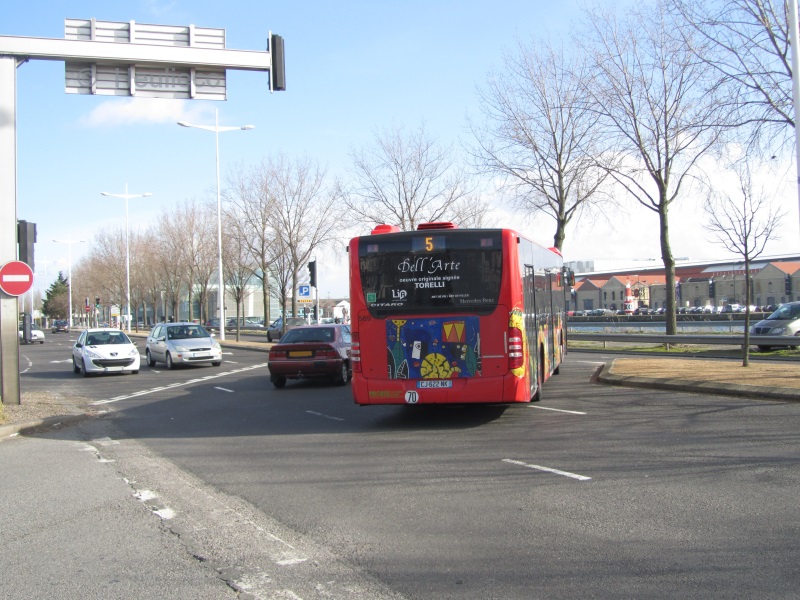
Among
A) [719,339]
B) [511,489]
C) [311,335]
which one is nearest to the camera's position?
[511,489]

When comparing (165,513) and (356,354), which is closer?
(165,513)

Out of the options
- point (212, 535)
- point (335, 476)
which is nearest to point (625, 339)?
point (335, 476)

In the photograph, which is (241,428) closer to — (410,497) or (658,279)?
(410,497)

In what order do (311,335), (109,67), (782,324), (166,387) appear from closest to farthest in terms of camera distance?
(109,67) → (311,335) → (166,387) → (782,324)

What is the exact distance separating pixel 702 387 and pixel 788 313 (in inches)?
627

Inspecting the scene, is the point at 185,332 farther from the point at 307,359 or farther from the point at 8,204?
the point at 8,204

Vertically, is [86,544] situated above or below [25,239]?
below

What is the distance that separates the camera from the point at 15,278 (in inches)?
552

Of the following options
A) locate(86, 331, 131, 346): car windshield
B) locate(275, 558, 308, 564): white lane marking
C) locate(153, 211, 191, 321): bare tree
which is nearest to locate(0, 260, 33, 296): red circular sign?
locate(275, 558, 308, 564): white lane marking

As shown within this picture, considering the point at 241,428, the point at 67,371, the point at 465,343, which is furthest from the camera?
the point at 67,371

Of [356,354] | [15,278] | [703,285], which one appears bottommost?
[356,354]

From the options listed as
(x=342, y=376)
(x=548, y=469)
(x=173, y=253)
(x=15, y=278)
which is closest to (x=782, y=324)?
(x=342, y=376)

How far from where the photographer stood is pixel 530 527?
604cm

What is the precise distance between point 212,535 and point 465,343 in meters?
5.82
